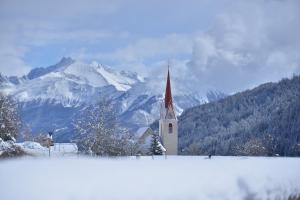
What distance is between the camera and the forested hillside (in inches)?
4365

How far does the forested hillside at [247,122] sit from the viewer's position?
364 feet

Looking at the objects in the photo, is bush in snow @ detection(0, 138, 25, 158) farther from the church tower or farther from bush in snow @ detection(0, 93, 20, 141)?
the church tower

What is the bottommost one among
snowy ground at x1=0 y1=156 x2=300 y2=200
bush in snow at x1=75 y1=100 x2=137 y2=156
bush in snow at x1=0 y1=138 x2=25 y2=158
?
snowy ground at x1=0 y1=156 x2=300 y2=200

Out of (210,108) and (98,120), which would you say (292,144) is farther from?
(98,120)

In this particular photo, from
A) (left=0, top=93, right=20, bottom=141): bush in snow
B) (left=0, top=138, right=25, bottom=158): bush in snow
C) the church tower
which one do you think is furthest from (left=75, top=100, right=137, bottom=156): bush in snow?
the church tower

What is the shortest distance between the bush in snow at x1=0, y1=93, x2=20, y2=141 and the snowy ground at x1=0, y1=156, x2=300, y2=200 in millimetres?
22902

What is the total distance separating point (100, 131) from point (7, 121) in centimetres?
531

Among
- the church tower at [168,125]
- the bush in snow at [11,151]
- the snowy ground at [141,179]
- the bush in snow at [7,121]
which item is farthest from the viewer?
the church tower at [168,125]

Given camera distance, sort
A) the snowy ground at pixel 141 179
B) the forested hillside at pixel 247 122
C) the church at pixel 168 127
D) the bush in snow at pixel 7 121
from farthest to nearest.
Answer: the forested hillside at pixel 247 122
the church at pixel 168 127
the bush in snow at pixel 7 121
the snowy ground at pixel 141 179

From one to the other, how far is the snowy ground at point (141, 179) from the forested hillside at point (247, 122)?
9202 cm

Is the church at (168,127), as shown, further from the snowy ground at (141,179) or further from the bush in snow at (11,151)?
the snowy ground at (141,179)

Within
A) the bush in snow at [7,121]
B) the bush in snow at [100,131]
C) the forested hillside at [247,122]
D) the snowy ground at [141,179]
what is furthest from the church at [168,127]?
the snowy ground at [141,179]

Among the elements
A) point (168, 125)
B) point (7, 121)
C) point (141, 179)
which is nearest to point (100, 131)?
point (7, 121)

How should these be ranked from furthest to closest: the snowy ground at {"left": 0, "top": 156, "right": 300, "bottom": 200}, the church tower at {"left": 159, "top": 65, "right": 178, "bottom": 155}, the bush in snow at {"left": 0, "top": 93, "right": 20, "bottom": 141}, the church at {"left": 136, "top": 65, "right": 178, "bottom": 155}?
the church tower at {"left": 159, "top": 65, "right": 178, "bottom": 155} → the church at {"left": 136, "top": 65, "right": 178, "bottom": 155} → the bush in snow at {"left": 0, "top": 93, "right": 20, "bottom": 141} → the snowy ground at {"left": 0, "top": 156, "right": 300, "bottom": 200}
